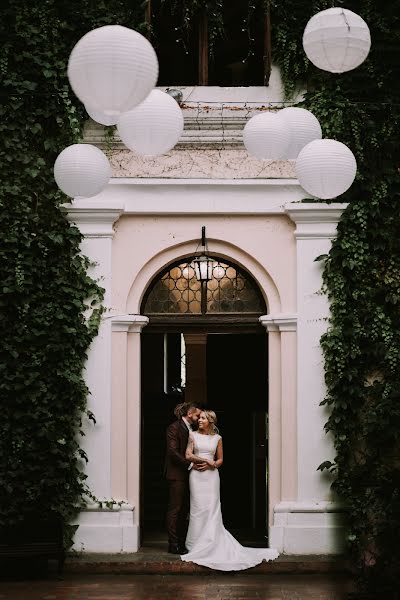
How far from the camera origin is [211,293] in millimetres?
11344

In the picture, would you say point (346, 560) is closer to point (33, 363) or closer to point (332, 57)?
point (33, 363)

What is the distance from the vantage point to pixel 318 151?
7461mm

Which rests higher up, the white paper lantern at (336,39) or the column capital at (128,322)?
the white paper lantern at (336,39)

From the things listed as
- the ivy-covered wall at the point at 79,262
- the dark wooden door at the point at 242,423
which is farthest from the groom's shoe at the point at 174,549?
the dark wooden door at the point at 242,423

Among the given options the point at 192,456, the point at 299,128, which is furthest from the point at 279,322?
the point at 299,128

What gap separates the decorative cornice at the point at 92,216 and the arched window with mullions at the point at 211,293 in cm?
86

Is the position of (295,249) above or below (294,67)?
below

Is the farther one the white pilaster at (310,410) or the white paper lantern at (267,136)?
the white pilaster at (310,410)

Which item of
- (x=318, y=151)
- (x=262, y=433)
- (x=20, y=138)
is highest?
(x=20, y=138)

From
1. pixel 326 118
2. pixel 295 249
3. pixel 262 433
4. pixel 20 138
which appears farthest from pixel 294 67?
pixel 262 433

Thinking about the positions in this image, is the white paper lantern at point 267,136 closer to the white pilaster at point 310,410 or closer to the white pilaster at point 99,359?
the white pilaster at point 310,410

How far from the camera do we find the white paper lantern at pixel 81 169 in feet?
25.4

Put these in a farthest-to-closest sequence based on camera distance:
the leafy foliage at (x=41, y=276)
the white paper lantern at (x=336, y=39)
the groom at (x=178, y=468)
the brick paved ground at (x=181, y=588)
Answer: the groom at (x=178, y=468) → the leafy foliage at (x=41, y=276) → the brick paved ground at (x=181, y=588) → the white paper lantern at (x=336, y=39)

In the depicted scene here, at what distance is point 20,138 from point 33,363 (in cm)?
239
